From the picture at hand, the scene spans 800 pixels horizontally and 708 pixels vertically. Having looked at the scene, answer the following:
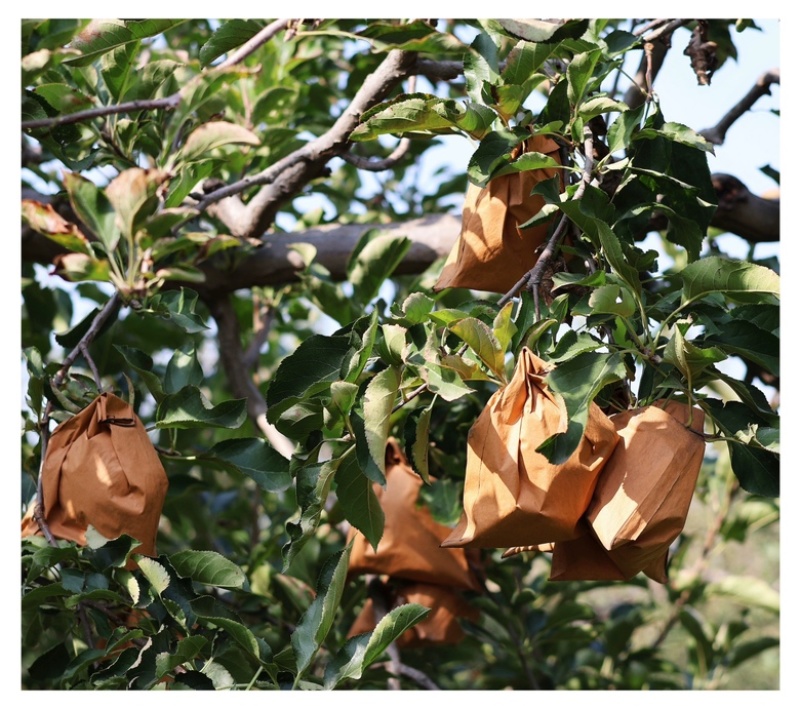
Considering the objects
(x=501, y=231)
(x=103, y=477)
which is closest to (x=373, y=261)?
(x=501, y=231)

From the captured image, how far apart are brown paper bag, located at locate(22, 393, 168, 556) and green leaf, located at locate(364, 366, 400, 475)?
29 cm

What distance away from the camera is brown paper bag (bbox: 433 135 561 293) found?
1007 mm

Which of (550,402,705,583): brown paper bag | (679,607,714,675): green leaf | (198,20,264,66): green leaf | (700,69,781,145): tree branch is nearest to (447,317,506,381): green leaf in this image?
(550,402,705,583): brown paper bag

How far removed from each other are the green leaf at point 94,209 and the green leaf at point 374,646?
43cm

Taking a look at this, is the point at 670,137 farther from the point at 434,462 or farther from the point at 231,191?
the point at 434,462

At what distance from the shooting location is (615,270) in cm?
91

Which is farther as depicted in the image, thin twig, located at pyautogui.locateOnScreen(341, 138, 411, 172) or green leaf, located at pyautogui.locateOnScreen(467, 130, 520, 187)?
thin twig, located at pyautogui.locateOnScreen(341, 138, 411, 172)

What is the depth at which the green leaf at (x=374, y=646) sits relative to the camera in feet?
3.01

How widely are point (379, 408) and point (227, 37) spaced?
0.52 metres

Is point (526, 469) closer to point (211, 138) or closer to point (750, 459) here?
point (750, 459)

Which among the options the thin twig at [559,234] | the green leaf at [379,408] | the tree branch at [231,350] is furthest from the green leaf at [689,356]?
the tree branch at [231,350]

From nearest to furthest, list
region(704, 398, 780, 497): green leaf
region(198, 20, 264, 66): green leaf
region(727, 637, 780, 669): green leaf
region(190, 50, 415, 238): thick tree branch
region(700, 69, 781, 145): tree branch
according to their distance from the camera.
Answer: region(704, 398, 780, 497): green leaf
region(198, 20, 264, 66): green leaf
region(190, 50, 415, 238): thick tree branch
region(700, 69, 781, 145): tree branch
region(727, 637, 780, 669): green leaf

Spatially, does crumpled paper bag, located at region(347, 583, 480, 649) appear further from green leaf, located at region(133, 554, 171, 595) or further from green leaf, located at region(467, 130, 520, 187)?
green leaf, located at region(467, 130, 520, 187)

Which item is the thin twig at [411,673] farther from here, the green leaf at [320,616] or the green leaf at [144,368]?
the green leaf at [144,368]
